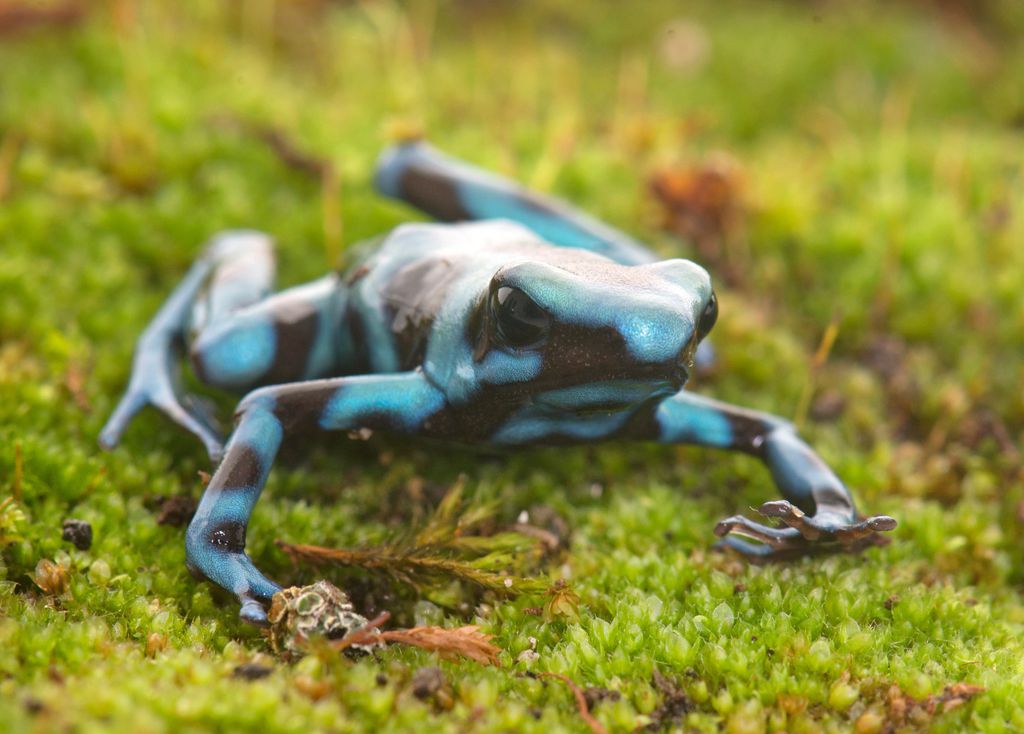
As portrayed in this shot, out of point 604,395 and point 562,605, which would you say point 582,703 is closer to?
point 562,605

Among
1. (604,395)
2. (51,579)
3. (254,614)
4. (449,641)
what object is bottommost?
(51,579)

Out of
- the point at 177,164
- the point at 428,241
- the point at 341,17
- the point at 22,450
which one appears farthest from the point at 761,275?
the point at 341,17

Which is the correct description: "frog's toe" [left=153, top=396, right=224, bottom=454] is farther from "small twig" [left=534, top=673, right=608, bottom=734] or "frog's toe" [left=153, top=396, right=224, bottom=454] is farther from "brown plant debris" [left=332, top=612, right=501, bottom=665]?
"small twig" [left=534, top=673, right=608, bottom=734]

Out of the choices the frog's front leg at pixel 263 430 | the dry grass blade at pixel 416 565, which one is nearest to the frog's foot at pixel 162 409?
the frog's front leg at pixel 263 430

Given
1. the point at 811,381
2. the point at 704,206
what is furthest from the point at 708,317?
the point at 704,206

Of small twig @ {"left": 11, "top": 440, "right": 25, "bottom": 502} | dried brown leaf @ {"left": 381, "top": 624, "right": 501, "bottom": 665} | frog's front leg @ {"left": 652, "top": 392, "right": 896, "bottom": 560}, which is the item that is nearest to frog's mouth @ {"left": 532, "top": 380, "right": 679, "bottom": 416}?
frog's front leg @ {"left": 652, "top": 392, "right": 896, "bottom": 560}

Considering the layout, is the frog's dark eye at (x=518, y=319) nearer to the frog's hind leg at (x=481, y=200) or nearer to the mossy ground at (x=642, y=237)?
the mossy ground at (x=642, y=237)
